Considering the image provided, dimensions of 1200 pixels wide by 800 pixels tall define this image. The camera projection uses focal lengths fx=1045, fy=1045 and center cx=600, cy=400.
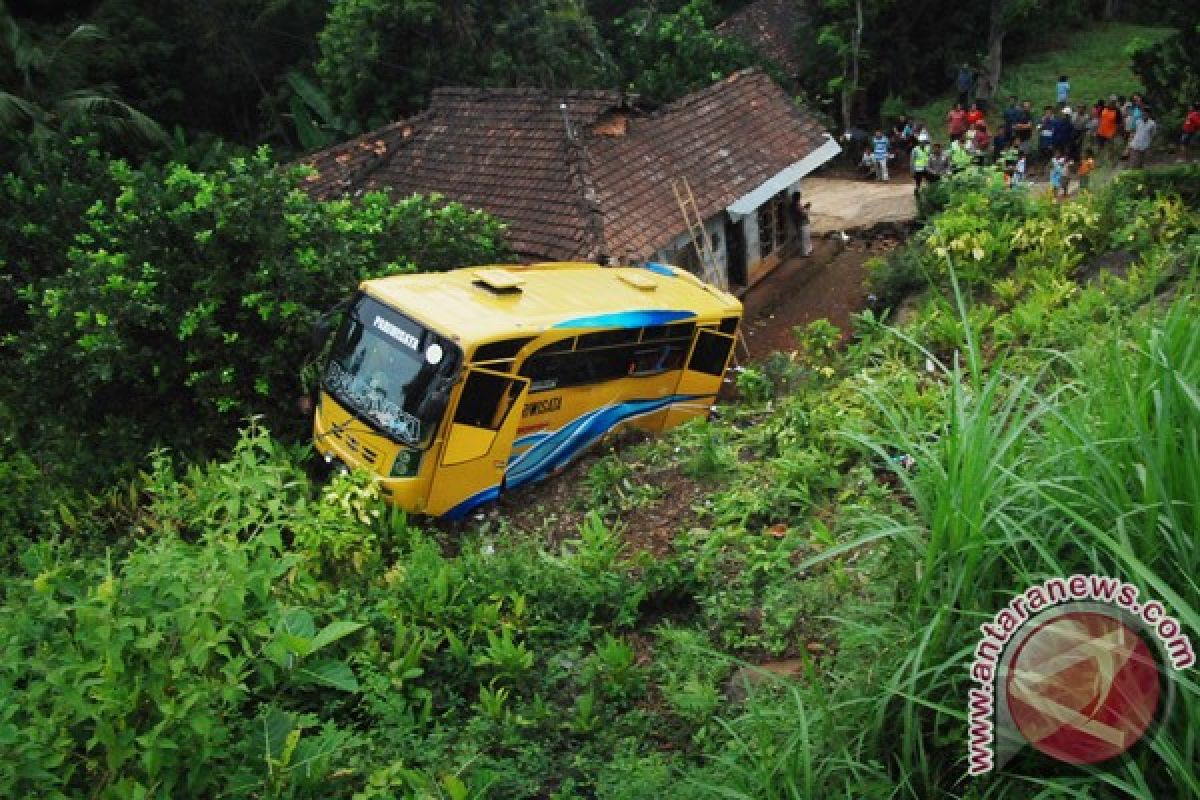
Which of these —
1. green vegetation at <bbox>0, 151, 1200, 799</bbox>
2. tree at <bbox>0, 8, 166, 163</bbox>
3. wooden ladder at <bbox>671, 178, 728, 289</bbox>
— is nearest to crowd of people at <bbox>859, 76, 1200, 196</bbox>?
wooden ladder at <bbox>671, 178, 728, 289</bbox>

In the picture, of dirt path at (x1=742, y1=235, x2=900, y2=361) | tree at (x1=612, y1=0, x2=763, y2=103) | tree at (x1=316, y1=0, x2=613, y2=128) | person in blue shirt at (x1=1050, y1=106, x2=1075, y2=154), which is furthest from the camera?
tree at (x1=612, y1=0, x2=763, y2=103)

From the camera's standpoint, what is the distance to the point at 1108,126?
18750mm

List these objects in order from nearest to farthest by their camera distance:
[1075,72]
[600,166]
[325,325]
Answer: [325,325]
[600,166]
[1075,72]

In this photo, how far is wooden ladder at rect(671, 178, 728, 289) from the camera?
1522 centimetres

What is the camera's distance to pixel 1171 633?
3.55 metres

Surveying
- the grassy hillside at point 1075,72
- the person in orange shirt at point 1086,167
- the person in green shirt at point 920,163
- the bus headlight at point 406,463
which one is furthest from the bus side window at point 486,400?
the grassy hillside at point 1075,72

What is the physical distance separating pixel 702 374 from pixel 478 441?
3.48 m

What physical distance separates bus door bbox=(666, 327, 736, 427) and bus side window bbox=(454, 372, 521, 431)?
2.75 m

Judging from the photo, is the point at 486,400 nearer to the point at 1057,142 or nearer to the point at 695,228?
the point at 695,228

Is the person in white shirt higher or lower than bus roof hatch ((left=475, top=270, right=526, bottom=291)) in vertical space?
lower

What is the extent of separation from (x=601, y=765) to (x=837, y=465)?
3456 millimetres

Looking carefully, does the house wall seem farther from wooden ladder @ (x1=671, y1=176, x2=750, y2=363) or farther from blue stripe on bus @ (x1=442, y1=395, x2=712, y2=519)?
blue stripe on bus @ (x1=442, y1=395, x2=712, y2=519)

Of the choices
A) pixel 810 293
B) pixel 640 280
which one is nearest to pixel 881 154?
pixel 810 293

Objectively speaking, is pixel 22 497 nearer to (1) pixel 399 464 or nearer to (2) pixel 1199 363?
(1) pixel 399 464
